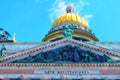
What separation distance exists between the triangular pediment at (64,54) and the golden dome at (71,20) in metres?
18.7

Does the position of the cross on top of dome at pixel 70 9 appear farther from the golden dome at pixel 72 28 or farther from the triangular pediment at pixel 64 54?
the triangular pediment at pixel 64 54

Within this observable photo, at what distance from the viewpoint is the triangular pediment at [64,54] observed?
33781 millimetres

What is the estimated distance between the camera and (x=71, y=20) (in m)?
53.4

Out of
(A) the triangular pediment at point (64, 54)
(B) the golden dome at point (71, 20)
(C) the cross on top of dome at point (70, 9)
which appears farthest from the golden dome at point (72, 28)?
(A) the triangular pediment at point (64, 54)

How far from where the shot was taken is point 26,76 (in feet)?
109

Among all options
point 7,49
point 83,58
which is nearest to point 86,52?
point 83,58

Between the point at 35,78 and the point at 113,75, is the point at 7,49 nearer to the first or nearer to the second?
the point at 35,78

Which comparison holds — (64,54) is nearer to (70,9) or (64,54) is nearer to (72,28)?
(72,28)

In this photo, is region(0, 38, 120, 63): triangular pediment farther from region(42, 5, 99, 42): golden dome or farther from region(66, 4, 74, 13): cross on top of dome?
region(66, 4, 74, 13): cross on top of dome

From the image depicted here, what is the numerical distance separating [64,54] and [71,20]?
65.4ft

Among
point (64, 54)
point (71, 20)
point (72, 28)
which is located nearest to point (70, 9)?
point (71, 20)

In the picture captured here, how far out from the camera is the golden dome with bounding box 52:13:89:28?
53.4 m

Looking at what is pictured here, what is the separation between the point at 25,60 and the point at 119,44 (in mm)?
11731

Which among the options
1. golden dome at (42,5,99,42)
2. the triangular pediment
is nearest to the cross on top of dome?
golden dome at (42,5,99,42)
